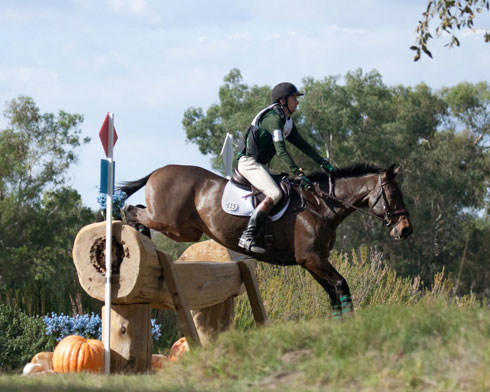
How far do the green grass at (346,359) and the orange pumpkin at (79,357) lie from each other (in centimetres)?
112

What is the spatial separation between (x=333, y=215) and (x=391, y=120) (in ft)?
133

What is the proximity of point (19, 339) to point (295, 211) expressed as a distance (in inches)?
160

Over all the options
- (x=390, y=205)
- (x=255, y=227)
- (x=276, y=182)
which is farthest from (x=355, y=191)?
(x=255, y=227)

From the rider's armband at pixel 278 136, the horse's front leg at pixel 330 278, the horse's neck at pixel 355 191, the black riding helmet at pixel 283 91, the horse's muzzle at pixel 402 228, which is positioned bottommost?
the horse's front leg at pixel 330 278

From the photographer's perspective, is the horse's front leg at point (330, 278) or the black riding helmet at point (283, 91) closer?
the horse's front leg at point (330, 278)

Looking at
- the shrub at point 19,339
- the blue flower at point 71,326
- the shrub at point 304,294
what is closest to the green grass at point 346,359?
the blue flower at point 71,326

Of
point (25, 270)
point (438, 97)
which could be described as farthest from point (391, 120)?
point (25, 270)

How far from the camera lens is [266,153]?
880cm

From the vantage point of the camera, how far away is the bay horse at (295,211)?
27.8 feet

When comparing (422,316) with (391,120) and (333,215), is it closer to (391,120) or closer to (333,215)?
(333,215)

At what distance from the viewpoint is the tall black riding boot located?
8336mm

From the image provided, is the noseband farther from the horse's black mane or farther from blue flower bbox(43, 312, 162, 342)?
blue flower bbox(43, 312, 162, 342)

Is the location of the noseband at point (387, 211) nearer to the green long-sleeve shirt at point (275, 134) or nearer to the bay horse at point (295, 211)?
the bay horse at point (295, 211)

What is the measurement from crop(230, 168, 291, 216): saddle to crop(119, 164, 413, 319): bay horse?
106 mm
